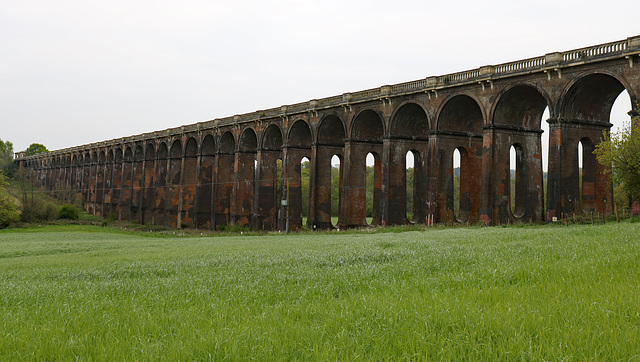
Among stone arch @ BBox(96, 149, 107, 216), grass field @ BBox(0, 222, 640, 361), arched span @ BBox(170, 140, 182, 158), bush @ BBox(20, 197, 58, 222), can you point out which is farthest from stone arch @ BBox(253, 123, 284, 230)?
stone arch @ BBox(96, 149, 107, 216)

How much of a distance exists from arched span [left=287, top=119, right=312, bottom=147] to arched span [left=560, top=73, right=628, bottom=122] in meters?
25.1

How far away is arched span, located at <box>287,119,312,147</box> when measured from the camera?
46750mm

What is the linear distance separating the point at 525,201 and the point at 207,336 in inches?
1232

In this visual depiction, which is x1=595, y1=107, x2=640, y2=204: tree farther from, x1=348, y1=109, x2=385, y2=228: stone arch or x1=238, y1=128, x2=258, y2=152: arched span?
x1=238, y1=128, x2=258, y2=152: arched span

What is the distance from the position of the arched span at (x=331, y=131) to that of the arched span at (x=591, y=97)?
20.8 meters

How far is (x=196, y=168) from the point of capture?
59969 mm

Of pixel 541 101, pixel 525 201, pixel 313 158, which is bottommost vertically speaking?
pixel 525 201

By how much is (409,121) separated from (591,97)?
13.9 meters

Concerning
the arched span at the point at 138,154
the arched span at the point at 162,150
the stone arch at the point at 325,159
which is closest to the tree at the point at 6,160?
the arched span at the point at 138,154

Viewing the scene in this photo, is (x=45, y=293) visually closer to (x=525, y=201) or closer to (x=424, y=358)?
(x=424, y=358)

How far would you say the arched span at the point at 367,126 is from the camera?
4059 centimetres

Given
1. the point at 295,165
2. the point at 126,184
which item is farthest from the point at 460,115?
the point at 126,184

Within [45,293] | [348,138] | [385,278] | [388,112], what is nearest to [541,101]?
[388,112]

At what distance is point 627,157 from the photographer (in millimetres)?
23000
